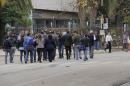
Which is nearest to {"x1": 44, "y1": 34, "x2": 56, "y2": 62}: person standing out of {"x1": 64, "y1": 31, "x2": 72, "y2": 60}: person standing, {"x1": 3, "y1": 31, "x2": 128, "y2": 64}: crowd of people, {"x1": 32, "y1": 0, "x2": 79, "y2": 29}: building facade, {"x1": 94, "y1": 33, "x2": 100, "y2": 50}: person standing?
{"x1": 3, "y1": 31, "x2": 128, "y2": 64}: crowd of people

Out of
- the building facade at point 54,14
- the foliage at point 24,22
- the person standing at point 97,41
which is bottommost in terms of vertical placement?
the person standing at point 97,41

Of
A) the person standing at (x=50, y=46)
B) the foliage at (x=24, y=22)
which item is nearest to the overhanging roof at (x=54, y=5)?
the foliage at (x=24, y=22)

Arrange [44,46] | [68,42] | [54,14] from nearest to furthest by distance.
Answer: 1. [44,46]
2. [68,42]
3. [54,14]

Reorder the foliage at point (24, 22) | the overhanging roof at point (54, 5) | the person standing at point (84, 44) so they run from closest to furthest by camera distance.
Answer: the person standing at point (84, 44) → the foliage at point (24, 22) → the overhanging roof at point (54, 5)

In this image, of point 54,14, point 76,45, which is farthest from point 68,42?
point 54,14

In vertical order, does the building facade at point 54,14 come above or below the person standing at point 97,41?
above

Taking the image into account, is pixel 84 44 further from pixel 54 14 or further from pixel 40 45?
pixel 54 14

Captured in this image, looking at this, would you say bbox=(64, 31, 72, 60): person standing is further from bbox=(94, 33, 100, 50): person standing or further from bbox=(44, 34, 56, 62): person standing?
bbox=(94, 33, 100, 50): person standing

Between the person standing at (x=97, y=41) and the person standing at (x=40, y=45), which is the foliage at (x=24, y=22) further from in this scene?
the person standing at (x=40, y=45)

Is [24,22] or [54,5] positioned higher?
[54,5]

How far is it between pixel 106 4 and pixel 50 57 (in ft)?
52.8

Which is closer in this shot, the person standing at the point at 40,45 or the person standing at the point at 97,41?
the person standing at the point at 40,45

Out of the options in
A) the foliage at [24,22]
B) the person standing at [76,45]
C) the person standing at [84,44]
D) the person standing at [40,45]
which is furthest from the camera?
the foliage at [24,22]

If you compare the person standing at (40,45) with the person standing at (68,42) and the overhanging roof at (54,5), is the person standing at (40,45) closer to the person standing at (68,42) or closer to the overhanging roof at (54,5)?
the person standing at (68,42)
